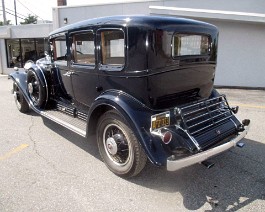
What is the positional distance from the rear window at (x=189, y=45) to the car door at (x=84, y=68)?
3.98ft

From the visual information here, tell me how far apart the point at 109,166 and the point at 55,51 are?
2.85m

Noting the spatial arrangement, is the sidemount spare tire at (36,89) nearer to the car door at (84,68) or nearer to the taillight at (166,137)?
the car door at (84,68)

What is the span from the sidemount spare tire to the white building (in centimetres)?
618

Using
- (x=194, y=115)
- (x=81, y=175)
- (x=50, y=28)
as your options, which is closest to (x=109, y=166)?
(x=81, y=175)

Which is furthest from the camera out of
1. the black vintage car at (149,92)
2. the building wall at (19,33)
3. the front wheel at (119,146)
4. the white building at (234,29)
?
the building wall at (19,33)

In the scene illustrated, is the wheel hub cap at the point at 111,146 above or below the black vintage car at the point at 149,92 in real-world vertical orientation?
below

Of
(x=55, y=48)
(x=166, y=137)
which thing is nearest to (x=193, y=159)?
(x=166, y=137)

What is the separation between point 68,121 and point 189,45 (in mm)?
2304

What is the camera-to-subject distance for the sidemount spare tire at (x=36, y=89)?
16.9 ft

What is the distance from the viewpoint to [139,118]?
3.14 m

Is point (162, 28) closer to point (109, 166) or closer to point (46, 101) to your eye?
point (109, 166)

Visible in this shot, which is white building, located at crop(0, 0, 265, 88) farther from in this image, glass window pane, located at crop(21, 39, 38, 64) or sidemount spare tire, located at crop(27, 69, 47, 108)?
glass window pane, located at crop(21, 39, 38, 64)

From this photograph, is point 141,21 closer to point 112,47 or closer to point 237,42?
point 112,47

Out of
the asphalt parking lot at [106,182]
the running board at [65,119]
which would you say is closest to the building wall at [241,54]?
the asphalt parking lot at [106,182]
